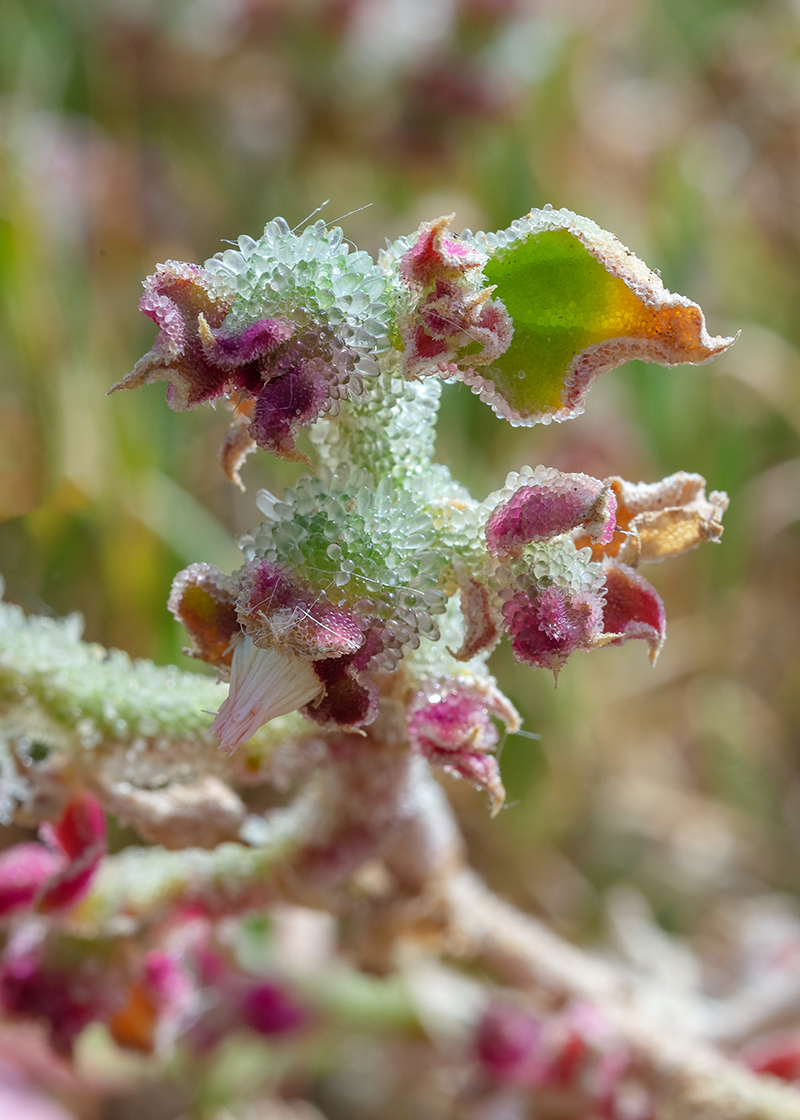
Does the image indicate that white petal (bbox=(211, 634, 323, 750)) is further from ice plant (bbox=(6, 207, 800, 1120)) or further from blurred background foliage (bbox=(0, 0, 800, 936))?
blurred background foliage (bbox=(0, 0, 800, 936))

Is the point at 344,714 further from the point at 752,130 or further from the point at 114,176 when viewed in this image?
the point at 752,130

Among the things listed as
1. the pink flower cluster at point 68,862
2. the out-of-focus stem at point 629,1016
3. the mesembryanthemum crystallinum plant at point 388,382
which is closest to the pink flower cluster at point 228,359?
the mesembryanthemum crystallinum plant at point 388,382

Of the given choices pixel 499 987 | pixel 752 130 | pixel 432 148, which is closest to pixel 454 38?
pixel 432 148

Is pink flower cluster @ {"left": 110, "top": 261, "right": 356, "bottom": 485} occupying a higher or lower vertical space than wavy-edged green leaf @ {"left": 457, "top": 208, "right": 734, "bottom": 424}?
lower

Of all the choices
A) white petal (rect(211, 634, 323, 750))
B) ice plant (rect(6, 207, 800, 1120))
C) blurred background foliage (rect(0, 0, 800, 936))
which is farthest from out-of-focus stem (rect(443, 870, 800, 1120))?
white petal (rect(211, 634, 323, 750))

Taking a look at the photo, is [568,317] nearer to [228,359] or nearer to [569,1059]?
[228,359]

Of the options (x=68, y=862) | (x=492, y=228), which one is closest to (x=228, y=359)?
(x=68, y=862)

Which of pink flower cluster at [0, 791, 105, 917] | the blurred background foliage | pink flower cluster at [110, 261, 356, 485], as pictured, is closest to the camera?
pink flower cluster at [110, 261, 356, 485]

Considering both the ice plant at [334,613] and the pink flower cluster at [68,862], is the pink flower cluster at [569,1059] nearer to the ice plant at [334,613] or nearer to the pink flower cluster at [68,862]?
the ice plant at [334,613]
